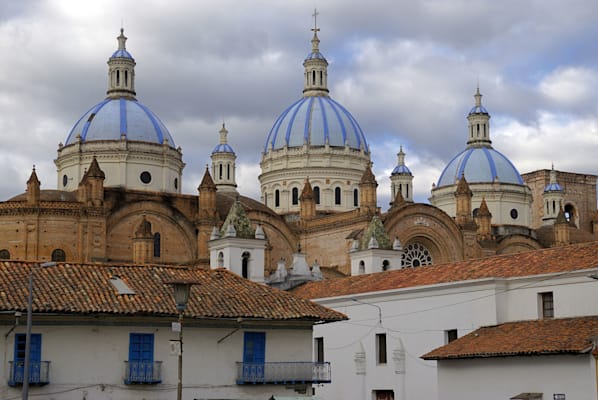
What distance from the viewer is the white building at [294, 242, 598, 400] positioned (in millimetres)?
36750

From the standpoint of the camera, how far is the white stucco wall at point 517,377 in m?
Result: 32.5

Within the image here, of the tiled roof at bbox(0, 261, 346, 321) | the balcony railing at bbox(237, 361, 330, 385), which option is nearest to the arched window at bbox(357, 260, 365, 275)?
the tiled roof at bbox(0, 261, 346, 321)

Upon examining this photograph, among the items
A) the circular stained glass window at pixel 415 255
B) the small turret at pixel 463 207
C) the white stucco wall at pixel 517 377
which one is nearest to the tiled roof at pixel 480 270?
the white stucco wall at pixel 517 377

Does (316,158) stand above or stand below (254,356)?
above

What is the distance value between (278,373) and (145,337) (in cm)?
429

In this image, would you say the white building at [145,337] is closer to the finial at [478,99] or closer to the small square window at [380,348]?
the small square window at [380,348]

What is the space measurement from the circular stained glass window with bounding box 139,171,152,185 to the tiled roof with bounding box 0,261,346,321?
35.6 m

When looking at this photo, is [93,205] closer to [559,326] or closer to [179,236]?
[179,236]

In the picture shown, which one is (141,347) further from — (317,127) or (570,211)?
(570,211)

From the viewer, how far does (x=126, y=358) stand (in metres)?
30.8

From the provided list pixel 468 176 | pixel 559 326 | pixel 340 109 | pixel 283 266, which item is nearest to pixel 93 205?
pixel 283 266

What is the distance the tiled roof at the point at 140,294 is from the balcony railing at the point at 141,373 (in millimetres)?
1554

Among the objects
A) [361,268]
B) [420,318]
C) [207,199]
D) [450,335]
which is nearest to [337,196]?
[207,199]

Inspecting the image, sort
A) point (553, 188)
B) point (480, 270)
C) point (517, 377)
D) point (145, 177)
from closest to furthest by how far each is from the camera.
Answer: point (517, 377) < point (480, 270) < point (145, 177) < point (553, 188)
